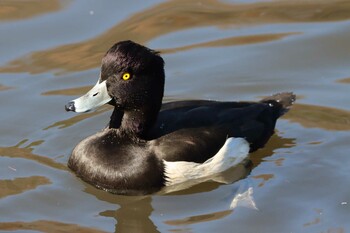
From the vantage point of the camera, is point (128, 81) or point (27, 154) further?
point (27, 154)

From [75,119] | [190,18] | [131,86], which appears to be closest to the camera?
[131,86]

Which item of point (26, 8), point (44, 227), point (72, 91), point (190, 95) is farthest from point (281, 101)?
point (26, 8)

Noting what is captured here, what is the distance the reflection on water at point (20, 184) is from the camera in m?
7.69

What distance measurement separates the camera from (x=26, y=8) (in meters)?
11.1

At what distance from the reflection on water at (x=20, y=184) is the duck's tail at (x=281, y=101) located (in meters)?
2.22

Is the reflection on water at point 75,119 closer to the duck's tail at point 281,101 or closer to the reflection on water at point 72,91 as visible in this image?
the reflection on water at point 72,91

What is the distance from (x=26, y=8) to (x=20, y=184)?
3846 mm

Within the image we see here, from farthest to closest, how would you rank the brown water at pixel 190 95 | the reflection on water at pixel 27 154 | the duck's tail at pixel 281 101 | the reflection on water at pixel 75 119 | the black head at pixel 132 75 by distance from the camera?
the reflection on water at pixel 75 119 → the duck's tail at pixel 281 101 → the reflection on water at pixel 27 154 → the black head at pixel 132 75 → the brown water at pixel 190 95

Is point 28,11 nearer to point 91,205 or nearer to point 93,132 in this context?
point 93,132

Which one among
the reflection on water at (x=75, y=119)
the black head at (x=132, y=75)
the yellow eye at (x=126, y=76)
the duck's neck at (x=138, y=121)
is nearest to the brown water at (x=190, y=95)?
the reflection on water at (x=75, y=119)

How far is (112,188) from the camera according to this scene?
768 cm

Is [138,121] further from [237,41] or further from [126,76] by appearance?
[237,41]

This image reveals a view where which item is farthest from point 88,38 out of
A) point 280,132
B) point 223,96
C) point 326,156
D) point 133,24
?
point 326,156

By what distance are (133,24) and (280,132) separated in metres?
2.84
